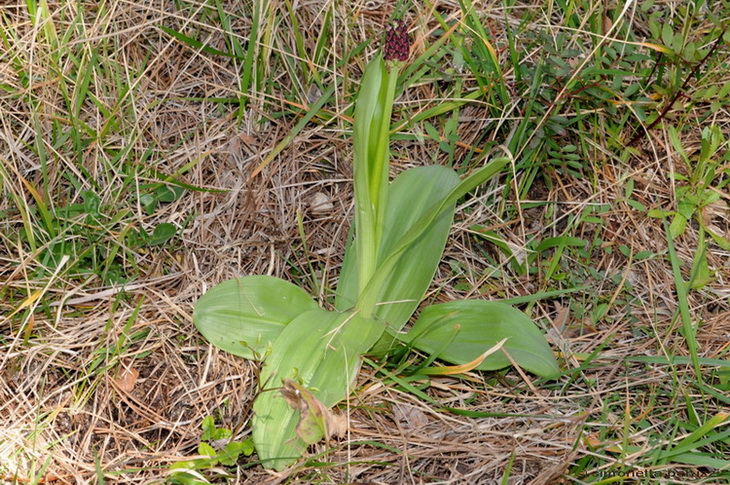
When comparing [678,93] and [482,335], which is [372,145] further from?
[678,93]

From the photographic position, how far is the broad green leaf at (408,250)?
6.23 ft

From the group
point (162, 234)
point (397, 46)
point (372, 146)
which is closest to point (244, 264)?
point (162, 234)

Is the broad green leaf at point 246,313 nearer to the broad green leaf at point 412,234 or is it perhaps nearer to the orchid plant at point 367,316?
the orchid plant at point 367,316

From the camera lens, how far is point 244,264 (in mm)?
2096

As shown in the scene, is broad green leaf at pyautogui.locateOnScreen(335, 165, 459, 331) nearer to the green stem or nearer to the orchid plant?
the orchid plant

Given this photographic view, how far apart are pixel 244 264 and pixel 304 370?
48cm

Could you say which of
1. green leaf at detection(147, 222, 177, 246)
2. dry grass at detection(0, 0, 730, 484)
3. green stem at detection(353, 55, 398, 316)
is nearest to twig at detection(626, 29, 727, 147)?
dry grass at detection(0, 0, 730, 484)

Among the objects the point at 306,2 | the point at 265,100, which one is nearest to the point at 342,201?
the point at 265,100

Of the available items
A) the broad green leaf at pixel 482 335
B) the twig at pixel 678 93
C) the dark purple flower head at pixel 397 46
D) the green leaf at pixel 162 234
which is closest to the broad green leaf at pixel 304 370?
the broad green leaf at pixel 482 335

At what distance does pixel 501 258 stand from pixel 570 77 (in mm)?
585

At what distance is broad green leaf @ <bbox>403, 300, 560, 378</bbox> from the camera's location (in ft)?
5.96

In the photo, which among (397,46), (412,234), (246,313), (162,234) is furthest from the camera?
(162,234)

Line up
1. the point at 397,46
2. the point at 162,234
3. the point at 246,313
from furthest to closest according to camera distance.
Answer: the point at 162,234
the point at 246,313
the point at 397,46

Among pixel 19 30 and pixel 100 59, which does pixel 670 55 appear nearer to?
pixel 100 59
